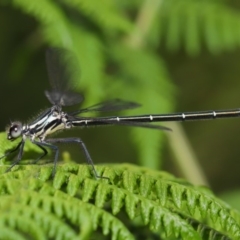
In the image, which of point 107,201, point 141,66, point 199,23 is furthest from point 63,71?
point 199,23

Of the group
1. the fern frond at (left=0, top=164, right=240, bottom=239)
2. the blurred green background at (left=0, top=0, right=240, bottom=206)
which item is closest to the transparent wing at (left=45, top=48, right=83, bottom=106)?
the blurred green background at (left=0, top=0, right=240, bottom=206)

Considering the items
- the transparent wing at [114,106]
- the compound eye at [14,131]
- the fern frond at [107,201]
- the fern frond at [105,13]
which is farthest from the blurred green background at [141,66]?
the fern frond at [107,201]

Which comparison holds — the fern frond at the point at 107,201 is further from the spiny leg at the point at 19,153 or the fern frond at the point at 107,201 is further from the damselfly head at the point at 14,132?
the damselfly head at the point at 14,132

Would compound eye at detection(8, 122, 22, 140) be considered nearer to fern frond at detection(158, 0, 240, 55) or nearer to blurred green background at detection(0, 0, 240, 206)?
blurred green background at detection(0, 0, 240, 206)

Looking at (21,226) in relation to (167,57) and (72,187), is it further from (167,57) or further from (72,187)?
(167,57)

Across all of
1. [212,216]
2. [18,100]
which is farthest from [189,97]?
[212,216]

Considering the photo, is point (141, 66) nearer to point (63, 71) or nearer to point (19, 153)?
point (63, 71)
